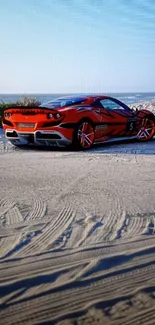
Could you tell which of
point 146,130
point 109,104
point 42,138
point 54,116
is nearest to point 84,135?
point 54,116

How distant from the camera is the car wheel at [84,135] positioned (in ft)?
27.3

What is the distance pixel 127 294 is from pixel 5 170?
390 cm

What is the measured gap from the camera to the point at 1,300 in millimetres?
2213

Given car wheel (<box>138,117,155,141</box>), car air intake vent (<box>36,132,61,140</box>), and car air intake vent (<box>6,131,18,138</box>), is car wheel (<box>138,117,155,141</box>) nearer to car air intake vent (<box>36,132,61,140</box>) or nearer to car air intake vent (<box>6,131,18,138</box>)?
car air intake vent (<box>36,132,61,140</box>)

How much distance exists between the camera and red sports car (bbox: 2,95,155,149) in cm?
809

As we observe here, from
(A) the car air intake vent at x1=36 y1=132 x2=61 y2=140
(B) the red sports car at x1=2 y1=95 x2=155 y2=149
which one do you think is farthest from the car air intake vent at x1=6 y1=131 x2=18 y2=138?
(A) the car air intake vent at x1=36 y1=132 x2=61 y2=140

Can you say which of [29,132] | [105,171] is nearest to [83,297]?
[105,171]

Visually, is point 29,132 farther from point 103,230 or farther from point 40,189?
point 103,230

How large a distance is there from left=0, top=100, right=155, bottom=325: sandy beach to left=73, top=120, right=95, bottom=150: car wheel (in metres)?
3.00

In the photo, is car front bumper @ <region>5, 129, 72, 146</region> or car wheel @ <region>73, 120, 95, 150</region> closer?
car front bumper @ <region>5, 129, 72, 146</region>

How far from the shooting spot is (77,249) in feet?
9.41

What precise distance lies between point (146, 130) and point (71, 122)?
2952 mm

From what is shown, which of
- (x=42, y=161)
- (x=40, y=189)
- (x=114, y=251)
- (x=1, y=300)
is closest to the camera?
(x=1, y=300)

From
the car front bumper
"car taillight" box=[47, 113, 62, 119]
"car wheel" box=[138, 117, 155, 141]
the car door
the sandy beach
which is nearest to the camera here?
the sandy beach
